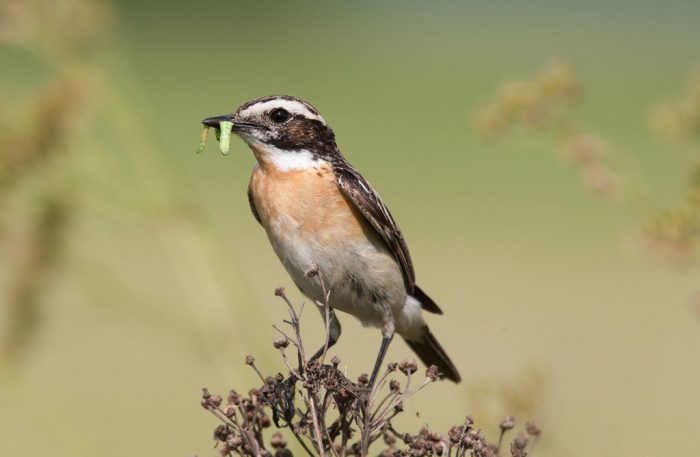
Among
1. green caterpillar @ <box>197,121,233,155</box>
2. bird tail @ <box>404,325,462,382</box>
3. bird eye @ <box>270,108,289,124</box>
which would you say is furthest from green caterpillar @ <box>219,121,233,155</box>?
bird tail @ <box>404,325,462,382</box>

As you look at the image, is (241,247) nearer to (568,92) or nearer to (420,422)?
(420,422)

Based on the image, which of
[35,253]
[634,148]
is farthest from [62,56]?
[634,148]

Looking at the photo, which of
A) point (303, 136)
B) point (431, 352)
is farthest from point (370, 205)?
point (431, 352)

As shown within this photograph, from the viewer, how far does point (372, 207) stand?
4.32 m

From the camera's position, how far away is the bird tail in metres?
4.76

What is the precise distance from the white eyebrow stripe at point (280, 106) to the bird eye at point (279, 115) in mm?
15

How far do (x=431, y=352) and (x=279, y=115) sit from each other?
123cm

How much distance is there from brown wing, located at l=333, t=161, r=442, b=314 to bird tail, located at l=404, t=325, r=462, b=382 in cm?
40

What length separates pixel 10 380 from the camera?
4.04 m

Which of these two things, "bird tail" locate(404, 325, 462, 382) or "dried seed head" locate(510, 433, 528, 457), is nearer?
"dried seed head" locate(510, 433, 528, 457)

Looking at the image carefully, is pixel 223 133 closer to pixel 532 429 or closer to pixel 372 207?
pixel 372 207

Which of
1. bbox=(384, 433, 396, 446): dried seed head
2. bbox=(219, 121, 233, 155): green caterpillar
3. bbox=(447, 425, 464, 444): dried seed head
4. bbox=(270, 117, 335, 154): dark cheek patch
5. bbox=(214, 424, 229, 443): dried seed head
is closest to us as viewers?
bbox=(447, 425, 464, 444): dried seed head

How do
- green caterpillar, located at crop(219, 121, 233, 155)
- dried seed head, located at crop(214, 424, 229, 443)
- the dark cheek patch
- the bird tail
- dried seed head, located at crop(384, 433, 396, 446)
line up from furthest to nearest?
the bird tail < the dark cheek patch < green caterpillar, located at crop(219, 121, 233, 155) < dried seed head, located at crop(384, 433, 396, 446) < dried seed head, located at crop(214, 424, 229, 443)

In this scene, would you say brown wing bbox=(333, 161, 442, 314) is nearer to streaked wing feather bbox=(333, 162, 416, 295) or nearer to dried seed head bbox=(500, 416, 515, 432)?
streaked wing feather bbox=(333, 162, 416, 295)
